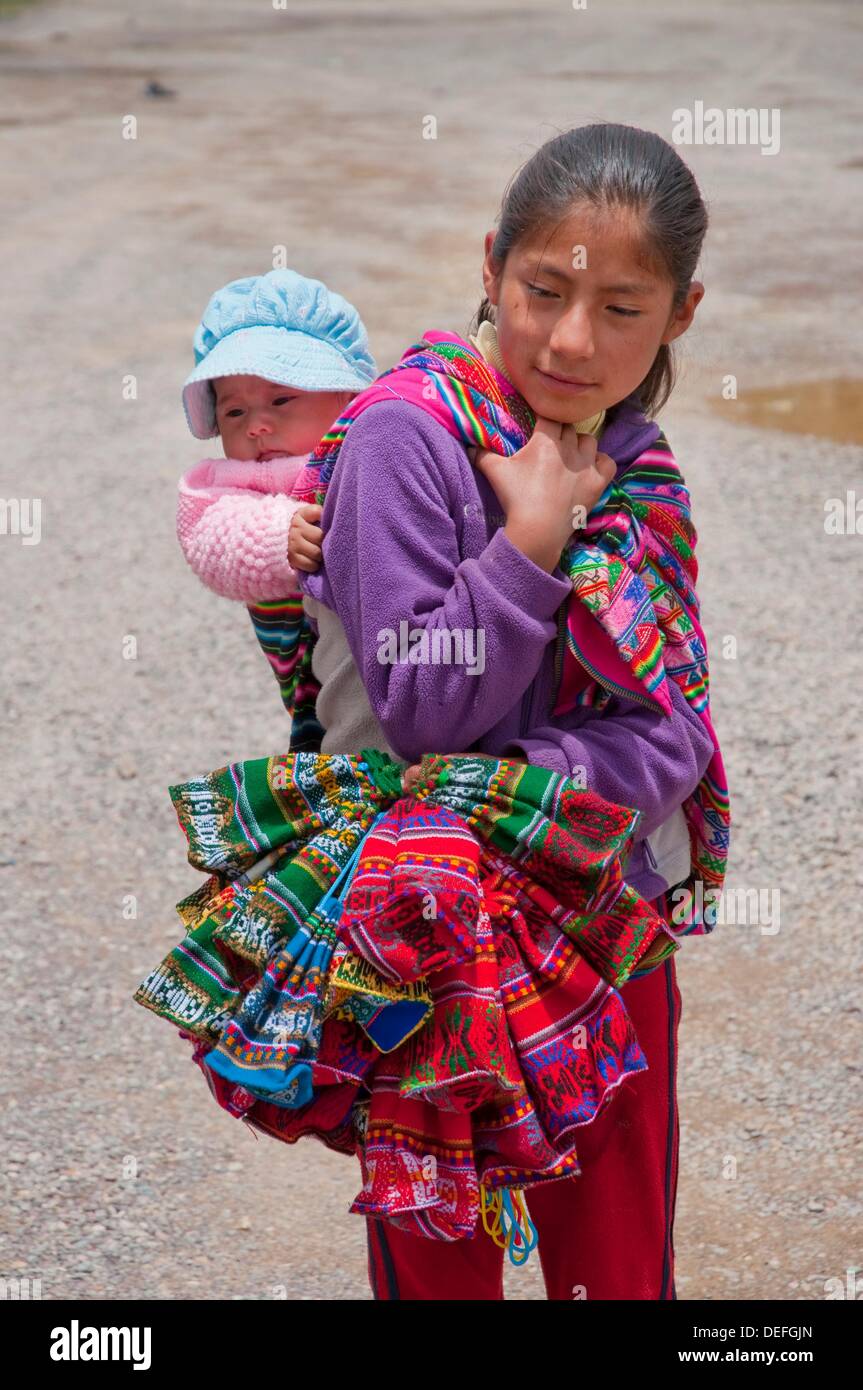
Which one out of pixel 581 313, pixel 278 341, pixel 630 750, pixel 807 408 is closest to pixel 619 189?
pixel 581 313

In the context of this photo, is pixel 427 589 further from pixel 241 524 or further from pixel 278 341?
pixel 278 341

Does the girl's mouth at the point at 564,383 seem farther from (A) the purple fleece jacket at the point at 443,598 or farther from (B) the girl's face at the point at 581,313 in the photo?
(A) the purple fleece jacket at the point at 443,598

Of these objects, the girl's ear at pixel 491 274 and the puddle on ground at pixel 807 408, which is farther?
Answer: the puddle on ground at pixel 807 408

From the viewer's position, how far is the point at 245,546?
6.45 ft

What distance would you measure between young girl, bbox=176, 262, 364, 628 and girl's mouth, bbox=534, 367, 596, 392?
357 millimetres

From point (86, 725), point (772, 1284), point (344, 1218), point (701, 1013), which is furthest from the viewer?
point (86, 725)

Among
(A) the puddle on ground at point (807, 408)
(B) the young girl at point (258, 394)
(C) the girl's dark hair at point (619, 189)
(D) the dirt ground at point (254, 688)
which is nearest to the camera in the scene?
(C) the girl's dark hair at point (619, 189)

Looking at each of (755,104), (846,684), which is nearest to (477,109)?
(755,104)

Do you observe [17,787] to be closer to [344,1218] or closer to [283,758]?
[344,1218]

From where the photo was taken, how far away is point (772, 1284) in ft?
10.1

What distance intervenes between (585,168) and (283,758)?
779 millimetres

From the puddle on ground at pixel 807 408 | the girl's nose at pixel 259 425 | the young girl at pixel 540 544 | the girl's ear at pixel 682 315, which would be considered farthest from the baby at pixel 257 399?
the puddle on ground at pixel 807 408

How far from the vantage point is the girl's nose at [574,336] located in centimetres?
182

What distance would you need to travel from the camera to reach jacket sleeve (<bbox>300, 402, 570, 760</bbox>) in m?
1.73
